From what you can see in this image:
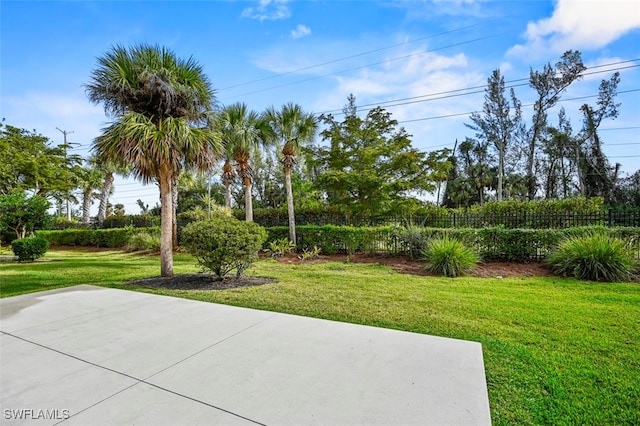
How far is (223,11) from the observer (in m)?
9.14

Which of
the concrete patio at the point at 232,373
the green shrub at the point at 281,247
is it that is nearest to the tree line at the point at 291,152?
the green shrub at the point at 281,247

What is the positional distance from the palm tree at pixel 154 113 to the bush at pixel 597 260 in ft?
28.6

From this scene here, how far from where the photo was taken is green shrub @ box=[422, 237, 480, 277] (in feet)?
23.9

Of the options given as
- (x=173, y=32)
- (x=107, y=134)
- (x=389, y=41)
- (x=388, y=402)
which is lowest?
(x=388, y=402)

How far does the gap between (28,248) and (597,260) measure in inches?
676

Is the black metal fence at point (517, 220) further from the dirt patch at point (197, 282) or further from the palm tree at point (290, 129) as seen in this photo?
the dirt patch at point (197, 282)

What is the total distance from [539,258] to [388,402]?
808 cm

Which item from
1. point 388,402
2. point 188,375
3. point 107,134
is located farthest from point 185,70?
point 388,402

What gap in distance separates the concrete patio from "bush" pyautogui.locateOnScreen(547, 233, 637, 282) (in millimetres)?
5196

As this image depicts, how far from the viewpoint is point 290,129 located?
1285cm

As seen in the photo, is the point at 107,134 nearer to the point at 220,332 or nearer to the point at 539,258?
the point at 220,332

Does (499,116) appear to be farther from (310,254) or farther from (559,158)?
(310,254)

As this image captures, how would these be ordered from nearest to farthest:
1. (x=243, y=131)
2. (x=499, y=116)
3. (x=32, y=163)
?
(x=243, y=131) → (x=32, y=163) → (x=499, y=116)

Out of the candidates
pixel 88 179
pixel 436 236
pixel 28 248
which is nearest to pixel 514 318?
pixel 436 236
